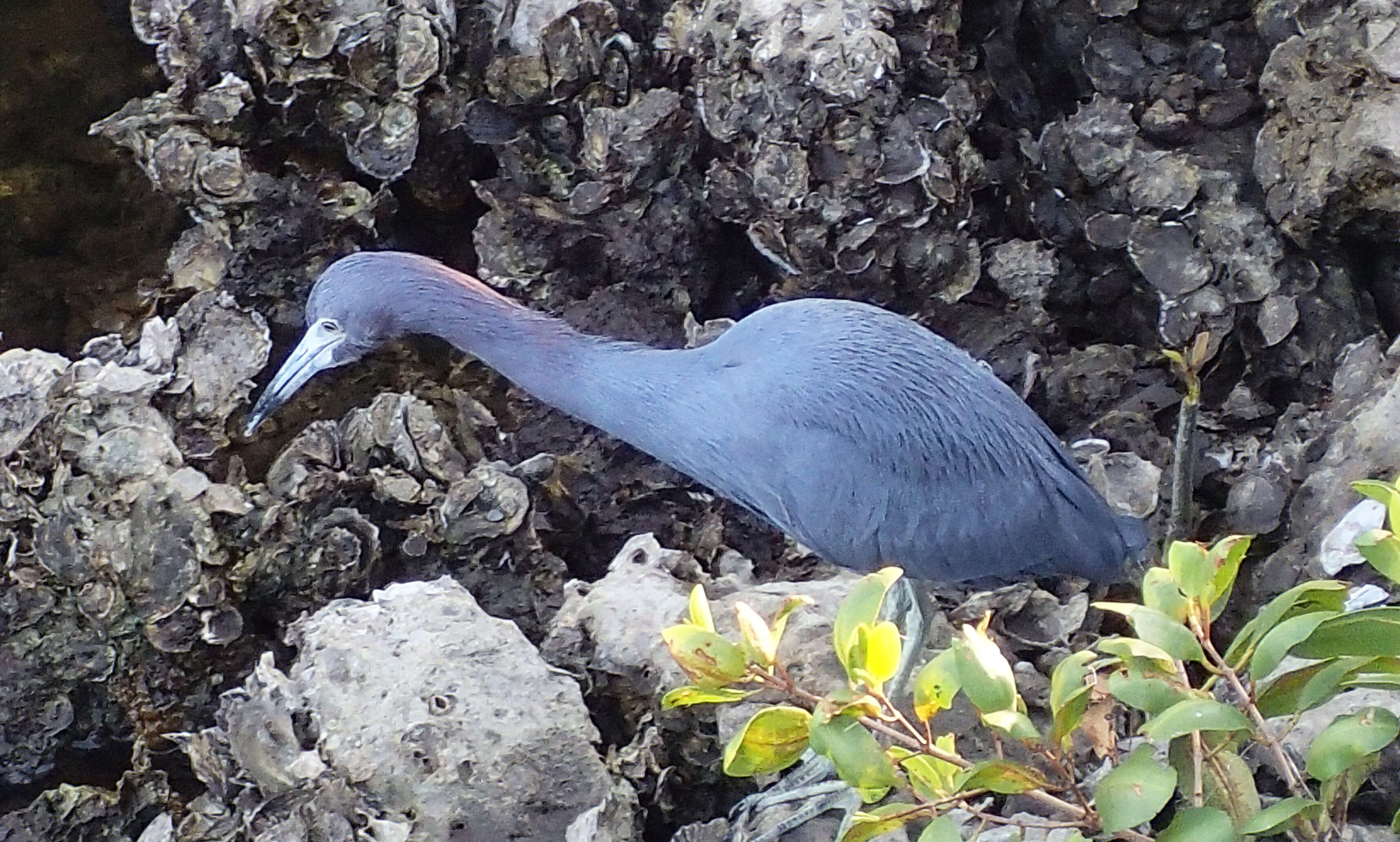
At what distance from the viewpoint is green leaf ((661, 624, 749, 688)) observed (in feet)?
2.39

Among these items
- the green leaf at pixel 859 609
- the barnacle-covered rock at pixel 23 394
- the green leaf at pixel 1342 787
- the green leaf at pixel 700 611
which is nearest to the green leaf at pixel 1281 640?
the green leaf at pixel 1342 787

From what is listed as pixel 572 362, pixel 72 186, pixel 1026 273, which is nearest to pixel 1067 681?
pixel 572 362

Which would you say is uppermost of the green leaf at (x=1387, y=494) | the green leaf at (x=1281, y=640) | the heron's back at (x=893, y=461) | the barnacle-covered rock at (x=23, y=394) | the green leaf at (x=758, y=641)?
the green leaf at (x=1387, y=494)

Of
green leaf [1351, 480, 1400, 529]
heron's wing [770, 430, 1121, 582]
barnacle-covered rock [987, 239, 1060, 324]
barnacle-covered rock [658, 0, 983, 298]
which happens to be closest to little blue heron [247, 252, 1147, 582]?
heron's wing [770, 430, 1121, 582]

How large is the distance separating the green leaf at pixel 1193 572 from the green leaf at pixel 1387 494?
0.10 metres

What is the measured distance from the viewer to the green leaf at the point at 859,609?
71 centimetres

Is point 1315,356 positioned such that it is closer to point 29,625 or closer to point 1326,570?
point 1326,570

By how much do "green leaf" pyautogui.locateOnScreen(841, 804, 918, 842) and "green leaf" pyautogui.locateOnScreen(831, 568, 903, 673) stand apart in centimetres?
10

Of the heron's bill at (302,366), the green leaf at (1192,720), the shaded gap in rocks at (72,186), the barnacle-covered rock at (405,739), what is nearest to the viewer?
the green leaf at (1192,720)

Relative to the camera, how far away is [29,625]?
→ 1378 mm

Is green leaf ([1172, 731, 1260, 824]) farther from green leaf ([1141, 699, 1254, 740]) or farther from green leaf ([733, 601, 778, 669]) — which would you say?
green leaf ([733, 601, 778, 669])

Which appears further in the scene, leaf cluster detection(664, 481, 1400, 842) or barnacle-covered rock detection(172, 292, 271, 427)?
barnacle-covered rock detection(172, 292, 271, 427)

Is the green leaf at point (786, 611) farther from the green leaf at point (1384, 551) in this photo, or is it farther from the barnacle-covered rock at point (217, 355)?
the barnacle-covered rock at point (217, 355)

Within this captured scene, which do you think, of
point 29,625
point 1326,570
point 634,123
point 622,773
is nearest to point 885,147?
point 634,123
